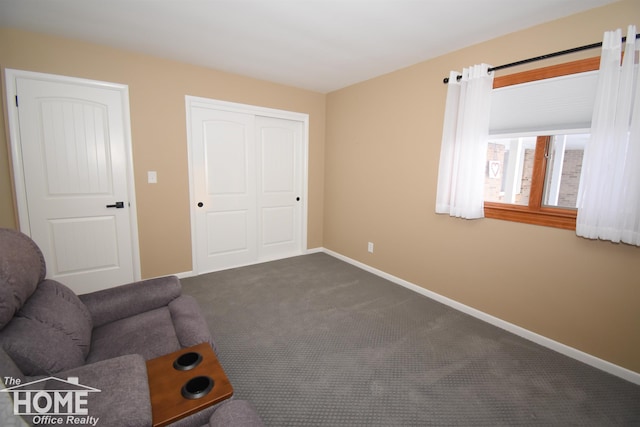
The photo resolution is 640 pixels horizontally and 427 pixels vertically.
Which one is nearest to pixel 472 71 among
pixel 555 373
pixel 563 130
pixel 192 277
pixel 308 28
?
pixel 563 130

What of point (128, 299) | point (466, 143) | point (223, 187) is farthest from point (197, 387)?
point (223, 187)

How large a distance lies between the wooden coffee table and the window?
259 cm

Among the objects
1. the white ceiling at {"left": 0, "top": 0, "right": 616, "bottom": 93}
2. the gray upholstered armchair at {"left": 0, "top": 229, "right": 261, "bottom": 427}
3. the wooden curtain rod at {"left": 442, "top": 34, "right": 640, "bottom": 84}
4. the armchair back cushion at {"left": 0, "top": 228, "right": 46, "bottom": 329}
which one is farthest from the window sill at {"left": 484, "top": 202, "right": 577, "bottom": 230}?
the armchair back cushion at {"left": 0, "top": 228, "right": 46, "bottom": 329}

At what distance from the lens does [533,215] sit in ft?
7.93

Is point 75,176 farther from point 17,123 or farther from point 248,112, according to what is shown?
point 248,112

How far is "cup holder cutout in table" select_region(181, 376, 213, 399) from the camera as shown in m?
1.14

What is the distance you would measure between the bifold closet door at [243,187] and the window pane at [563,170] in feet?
10.2

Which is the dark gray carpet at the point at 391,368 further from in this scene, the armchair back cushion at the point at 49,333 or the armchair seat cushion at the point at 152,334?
the armchair back cushion at the point at 49,333

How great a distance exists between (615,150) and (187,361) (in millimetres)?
2899

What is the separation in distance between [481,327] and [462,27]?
2631 mm

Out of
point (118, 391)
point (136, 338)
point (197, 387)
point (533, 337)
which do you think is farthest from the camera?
point (533, 337)

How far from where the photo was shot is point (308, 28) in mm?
2463

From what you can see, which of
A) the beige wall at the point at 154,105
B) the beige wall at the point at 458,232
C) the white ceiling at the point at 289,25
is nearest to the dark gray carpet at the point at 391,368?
the beige wall at the point at 458,232

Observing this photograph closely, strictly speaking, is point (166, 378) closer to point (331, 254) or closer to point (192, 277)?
point (192, 277)
